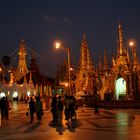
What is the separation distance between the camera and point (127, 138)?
12391 millimetres

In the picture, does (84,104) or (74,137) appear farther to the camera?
(84,104)

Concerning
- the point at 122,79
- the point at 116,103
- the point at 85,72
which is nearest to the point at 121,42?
the point at 122,79

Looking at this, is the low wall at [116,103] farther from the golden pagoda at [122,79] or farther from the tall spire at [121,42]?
the tall spire at [121,42]

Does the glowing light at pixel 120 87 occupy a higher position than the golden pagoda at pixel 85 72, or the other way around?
the golden pagoda at pixel 85 72

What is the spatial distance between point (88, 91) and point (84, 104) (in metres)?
15.0

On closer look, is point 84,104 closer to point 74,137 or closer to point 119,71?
point 119,71

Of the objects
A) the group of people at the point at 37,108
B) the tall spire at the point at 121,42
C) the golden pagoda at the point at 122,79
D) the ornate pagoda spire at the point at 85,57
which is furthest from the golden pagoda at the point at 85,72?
the group of people at the point at 37,108

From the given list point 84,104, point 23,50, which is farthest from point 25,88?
point 84,104

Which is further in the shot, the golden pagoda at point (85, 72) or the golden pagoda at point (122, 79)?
the golden pagoda at point (85, 72)

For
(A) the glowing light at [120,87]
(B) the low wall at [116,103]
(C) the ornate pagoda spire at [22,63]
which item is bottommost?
(B) the low wall at [116,103]

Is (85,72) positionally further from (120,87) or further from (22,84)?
(22,84)

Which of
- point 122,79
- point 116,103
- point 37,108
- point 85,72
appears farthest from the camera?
point 85,72

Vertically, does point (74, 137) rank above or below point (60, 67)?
below

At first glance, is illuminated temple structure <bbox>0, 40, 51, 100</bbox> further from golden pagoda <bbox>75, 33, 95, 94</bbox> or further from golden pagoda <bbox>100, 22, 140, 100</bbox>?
golden pagoda <bbox>100, 22, 140, 100</bbox>
